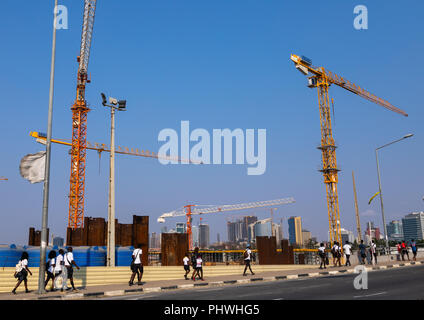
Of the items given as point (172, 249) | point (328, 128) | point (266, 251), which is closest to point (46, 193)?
point (172, 249)

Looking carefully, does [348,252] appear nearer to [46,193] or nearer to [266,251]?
[266,251]

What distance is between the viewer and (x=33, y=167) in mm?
18328

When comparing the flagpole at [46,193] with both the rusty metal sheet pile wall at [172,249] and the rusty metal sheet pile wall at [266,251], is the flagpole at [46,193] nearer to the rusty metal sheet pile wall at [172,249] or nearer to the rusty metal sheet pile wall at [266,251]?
the rusty metal sheet pile wall at [172,249]

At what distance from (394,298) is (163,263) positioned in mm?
18052

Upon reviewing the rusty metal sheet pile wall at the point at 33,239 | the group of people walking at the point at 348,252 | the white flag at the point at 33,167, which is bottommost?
the group of people walking at the point at 348,252

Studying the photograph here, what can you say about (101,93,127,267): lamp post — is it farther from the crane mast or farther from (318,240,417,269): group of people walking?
the crane mast

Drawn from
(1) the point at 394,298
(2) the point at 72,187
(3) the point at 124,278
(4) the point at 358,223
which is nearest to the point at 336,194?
(4) the point at 358,223

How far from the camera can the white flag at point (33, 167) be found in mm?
18203

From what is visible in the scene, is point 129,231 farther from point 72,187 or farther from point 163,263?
point 72,187

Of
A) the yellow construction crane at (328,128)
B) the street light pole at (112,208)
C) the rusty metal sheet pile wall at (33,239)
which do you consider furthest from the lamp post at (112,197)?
the yellow construction crane at (328,128)

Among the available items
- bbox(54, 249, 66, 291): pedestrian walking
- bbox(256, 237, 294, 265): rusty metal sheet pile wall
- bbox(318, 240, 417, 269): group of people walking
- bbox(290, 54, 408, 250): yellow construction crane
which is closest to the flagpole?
bbox(54, 249, 66, 291): pedestrian walking

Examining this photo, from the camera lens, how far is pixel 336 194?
7594 centimetres

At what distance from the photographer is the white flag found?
18.2 metres
